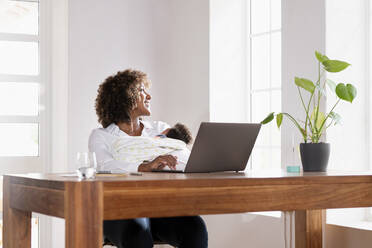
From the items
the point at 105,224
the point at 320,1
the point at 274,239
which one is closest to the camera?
the point at 105,224

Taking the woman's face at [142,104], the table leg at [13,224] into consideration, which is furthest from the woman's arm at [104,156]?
the table leg at [13,224]

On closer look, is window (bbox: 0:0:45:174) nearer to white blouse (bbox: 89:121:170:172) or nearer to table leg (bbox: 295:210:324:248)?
white blouse (bbox: 89:121:170:172)

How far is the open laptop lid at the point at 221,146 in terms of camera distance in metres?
2.32

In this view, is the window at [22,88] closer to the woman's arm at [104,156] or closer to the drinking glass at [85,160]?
the woman's arm at [104,156]

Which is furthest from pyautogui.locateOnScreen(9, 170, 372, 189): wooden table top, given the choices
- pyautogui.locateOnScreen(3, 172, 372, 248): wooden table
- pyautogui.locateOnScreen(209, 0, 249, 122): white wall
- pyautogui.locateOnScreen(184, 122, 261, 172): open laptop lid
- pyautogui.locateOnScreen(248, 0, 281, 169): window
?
pyautogui.locateOnScreen(209, 0, 249, 122): white wall

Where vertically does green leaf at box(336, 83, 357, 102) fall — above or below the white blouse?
above

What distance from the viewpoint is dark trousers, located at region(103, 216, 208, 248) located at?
8.13 ft

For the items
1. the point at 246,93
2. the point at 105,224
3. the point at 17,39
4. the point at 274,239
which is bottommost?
the point at 274,239

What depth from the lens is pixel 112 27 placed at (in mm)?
4492

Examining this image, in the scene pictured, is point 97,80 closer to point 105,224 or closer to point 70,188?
point 105,224

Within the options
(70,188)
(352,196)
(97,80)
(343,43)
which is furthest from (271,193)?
(97,80)

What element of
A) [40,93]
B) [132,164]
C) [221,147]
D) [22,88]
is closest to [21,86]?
[22,88]

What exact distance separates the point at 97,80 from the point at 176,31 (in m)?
0.71

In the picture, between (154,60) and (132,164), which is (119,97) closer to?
(132,164)
